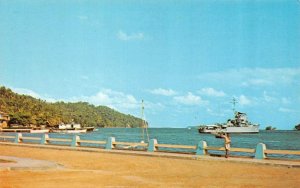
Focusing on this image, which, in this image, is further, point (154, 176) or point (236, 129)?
point (236, 129)

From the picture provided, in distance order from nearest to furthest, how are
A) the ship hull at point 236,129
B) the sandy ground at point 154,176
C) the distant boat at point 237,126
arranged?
the sandy ground at point 154,176, the ship hull at point 236,129, the distant boat at point 237,126

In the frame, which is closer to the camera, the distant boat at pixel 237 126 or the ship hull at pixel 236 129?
the ship hull at pixel 236 129

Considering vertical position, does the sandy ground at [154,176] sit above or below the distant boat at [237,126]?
below

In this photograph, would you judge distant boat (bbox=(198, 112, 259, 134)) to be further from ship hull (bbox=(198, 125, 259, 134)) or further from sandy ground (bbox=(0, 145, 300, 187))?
sandy ground (bbox=(0, 145, 300, 187))

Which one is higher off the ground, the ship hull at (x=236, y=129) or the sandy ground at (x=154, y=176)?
the ship hull at (x=236, y=129)

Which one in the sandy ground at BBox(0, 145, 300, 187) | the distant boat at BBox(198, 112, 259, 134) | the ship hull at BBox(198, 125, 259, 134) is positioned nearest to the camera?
the sandy ground at BBox(0, 145, 300, 187)

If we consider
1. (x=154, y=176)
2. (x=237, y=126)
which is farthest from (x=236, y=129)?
(x=154, y=176)

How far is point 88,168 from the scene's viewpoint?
22.7m

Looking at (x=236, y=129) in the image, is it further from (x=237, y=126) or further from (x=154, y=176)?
(x=154, y=176)

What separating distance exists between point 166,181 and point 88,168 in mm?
6173

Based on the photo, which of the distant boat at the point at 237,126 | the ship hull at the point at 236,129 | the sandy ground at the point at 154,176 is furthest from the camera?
the distant boat at the point at 237,126

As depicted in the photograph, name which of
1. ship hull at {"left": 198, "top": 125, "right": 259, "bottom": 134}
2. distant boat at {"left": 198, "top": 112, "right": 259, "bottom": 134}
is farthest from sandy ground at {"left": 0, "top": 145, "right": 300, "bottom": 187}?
distant boat at {"left": 198, "top": 112, "right": 259, "bottom": 134}

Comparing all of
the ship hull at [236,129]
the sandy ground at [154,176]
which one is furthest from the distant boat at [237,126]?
the sandy ground at [154,176]

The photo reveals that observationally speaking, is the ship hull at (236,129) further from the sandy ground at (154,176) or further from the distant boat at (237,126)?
the sandy ground at (154,176)
